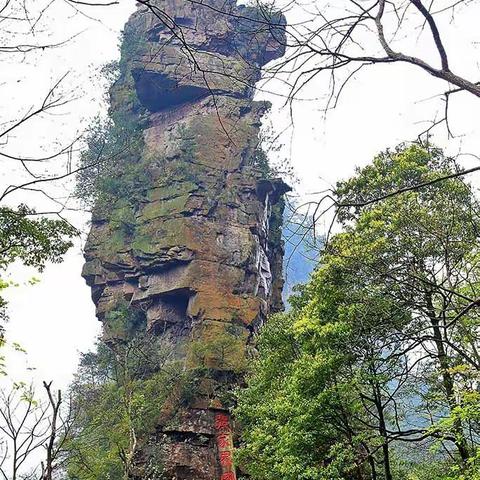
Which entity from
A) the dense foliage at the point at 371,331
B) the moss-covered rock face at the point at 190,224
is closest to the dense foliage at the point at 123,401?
the moss-covered rock face at the point at 190,224

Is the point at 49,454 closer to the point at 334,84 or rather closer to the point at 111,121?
the point at 334,84

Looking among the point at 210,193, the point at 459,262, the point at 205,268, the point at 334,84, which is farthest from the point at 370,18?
the point at 210,193

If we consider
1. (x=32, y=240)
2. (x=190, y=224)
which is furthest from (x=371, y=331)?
(x=190, y=224)

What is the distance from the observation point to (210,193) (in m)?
22.2

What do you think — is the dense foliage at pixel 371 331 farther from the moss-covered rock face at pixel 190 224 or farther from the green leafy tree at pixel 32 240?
the moss-covered rock face at pixel 190 224

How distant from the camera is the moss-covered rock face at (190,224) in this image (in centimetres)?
1912

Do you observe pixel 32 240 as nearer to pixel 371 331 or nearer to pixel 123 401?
pixel 371 331

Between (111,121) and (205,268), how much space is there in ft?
34.7

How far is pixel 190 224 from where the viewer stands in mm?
21406

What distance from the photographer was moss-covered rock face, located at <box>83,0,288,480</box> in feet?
62.7

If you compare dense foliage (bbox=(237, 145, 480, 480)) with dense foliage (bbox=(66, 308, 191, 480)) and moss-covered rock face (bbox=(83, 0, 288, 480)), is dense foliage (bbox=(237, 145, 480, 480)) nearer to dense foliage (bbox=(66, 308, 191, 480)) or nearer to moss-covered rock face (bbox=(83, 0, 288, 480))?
dense foliage (bbox=(66, 308, 191, 480))

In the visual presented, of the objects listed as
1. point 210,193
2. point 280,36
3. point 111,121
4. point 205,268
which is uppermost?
point 111,121

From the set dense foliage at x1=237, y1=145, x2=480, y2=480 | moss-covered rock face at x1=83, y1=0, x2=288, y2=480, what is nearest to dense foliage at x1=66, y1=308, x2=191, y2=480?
moss-covered rock face at x1=83, y1=0, x2=288, y2=480

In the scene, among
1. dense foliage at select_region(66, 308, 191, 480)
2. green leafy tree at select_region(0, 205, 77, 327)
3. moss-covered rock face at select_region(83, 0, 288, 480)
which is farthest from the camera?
moss-covered rock face at select_region(83, 0, 288, 480)
